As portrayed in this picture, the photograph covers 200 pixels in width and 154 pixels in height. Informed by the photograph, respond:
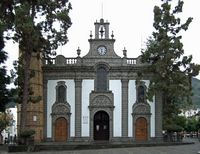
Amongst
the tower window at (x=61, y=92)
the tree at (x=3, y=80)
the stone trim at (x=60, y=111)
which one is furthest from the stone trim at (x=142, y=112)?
the tree at (x=3, y=80)

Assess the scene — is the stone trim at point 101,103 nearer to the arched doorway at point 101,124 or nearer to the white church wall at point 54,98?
the arched doorway at point 101,124

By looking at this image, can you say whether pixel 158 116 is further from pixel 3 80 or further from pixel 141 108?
pixel 3 80

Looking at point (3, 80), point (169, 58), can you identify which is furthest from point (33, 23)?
point (169, 58)

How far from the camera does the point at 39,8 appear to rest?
1531 inches

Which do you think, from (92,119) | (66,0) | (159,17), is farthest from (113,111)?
(66,0)

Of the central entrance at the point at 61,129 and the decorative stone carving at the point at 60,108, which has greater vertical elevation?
the decorative stone carving at the point at 60,108

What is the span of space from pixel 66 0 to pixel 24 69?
6305mm

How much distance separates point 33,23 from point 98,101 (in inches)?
797

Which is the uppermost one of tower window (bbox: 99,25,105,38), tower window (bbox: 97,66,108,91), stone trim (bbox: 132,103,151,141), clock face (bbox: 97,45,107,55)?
tower window (bbox: 99,25,105,38)

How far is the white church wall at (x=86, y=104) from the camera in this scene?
5547 centimetres

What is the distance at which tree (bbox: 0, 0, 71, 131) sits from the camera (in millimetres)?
36969

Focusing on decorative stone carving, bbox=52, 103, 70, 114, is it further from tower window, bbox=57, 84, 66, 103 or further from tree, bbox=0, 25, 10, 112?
tree, bbox=0, 25, 10, 112

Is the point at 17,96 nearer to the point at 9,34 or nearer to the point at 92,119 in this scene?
the point at 9,34

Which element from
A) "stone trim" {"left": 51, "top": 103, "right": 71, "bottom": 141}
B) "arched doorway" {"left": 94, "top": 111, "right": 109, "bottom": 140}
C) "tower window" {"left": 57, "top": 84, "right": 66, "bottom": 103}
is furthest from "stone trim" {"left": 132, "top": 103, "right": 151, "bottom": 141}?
"tower window" {"left": 57, "top": 84, "right": 66, "bottom": 103}
